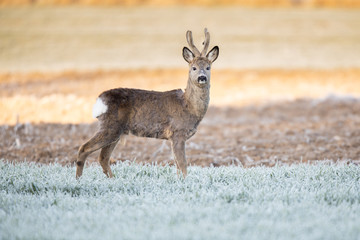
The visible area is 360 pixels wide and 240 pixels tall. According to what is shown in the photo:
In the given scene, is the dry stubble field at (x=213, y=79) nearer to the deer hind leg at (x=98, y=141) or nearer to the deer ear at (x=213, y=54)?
the deer hind leg at (x=98, y=141)

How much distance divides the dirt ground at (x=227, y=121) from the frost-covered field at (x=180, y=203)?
4.75 feet

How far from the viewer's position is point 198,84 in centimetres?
685

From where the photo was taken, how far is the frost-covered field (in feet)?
14.7

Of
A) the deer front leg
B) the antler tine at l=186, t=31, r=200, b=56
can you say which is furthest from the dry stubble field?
the antler tine at l=186, t=31, r=200, b=56

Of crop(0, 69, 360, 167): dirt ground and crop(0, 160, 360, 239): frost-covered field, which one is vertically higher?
crop(0, 69, 360, 167): dirt ground

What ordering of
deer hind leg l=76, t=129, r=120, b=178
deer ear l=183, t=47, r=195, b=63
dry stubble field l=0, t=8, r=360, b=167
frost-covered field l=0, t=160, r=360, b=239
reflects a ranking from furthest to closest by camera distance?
dry stubble field l=0, t=8, r=360, b=167, deer ear l=183, t=47, r=195, b=63, deer hind leg l=76, t=129, r=120, b=178, frost-covered field l=0, t=160, r=360, b=239

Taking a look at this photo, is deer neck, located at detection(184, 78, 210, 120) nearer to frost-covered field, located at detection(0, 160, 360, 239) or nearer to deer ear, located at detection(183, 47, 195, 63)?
deer ear, located at detection(183, 47, 195, 63)

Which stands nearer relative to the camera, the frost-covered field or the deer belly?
the frost-covered field

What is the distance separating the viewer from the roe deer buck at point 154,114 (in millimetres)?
6512

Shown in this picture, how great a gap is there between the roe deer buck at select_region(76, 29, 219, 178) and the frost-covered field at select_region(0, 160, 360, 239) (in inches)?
17.6

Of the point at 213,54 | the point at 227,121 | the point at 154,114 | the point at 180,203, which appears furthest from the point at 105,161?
the point at 227,121

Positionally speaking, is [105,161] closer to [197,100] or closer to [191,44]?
[197,100]

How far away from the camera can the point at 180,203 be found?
5.29 metres

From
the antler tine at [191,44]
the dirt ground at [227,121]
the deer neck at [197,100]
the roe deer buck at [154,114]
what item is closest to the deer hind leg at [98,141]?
the roe deer buck at [154,114]
